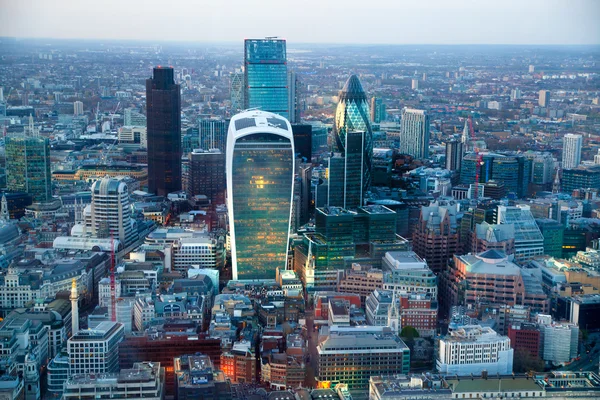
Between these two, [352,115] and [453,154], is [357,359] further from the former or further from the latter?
[453,154]

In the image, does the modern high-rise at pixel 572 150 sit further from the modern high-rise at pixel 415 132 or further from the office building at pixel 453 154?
the modern high-rise at pixel 415 132

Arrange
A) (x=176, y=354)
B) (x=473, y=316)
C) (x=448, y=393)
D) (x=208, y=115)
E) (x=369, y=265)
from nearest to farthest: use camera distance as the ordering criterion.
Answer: (x=448, y=393) → (x=176, y=354) → (x=473, y=316) → (x=369, y=265) → (x=208, y=115)

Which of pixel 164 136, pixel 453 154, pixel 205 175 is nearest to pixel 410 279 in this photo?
pixel 205 175

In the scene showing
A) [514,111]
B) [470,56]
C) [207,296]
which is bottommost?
[207,296]

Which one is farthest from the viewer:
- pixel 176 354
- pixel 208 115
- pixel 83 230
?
pixel 208 115

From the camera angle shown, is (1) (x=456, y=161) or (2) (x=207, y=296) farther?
(1) (x=456, y=161)

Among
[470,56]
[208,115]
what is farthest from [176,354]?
[208,115]

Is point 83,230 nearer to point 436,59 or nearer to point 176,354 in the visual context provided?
point 176,354
